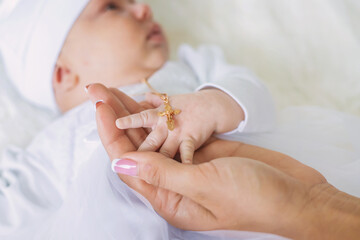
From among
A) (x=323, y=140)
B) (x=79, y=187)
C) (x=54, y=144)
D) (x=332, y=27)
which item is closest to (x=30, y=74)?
(x=54, y=144)

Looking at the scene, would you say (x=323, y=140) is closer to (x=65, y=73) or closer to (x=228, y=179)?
(x=228, y=179)

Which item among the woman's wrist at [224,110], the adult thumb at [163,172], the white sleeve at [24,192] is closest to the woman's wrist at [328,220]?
the adult thumb at [163,172]

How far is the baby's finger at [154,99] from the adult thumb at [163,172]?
0.89ft

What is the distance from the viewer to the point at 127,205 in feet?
2.49

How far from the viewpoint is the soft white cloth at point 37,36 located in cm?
121

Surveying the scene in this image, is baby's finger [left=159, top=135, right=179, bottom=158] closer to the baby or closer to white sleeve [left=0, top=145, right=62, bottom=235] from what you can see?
the baby

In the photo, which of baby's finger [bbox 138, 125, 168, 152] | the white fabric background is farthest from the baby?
the white fabric background

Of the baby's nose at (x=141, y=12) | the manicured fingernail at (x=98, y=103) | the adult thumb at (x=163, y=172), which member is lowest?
the adult thumb at (x=163, y=172)

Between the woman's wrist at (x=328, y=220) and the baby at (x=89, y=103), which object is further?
the baby at (x=89, y=103)

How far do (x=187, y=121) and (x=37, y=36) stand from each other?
2.34 feet

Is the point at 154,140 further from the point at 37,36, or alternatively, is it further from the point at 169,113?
the point at 37,36

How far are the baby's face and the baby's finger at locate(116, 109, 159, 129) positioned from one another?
42 centimetres

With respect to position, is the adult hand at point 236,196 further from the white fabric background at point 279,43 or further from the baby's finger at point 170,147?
the white fabric background at point 279,43

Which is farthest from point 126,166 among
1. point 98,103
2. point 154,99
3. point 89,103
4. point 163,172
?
point 89,103
